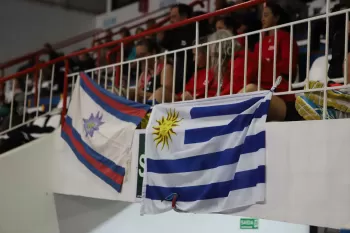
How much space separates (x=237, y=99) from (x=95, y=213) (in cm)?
239

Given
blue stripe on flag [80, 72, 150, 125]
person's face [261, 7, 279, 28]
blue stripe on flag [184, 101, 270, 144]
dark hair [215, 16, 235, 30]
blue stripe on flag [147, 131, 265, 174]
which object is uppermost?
dark hair [215, 16, 235, 30]

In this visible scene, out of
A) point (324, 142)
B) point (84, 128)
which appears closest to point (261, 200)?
point (324, 142)

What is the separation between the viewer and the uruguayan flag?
3453 millimetres

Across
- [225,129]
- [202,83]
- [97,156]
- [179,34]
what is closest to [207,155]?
[225,129]

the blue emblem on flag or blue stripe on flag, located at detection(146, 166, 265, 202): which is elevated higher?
the blue emblem on flag

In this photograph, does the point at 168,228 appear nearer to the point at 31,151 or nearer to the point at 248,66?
the point at 31,151

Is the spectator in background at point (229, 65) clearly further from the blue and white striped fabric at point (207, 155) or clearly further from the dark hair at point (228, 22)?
the dark hair at point (228, 22)

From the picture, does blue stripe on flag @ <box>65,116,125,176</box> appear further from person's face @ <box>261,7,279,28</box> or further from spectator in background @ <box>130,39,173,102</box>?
person's face @ <box>261,7,279,28</box>

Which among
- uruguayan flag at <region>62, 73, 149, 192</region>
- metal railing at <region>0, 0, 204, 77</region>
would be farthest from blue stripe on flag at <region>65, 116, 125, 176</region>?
metal railing at <region>0, 0, 204, 77</region>

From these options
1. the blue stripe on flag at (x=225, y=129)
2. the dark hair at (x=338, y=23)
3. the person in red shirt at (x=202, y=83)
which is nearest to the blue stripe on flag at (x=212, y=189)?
the blue stripe on flag at (x=225, y=129)

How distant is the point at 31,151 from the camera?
4.13m

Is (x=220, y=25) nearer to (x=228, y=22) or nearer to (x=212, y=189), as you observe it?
(x=228, y=22)

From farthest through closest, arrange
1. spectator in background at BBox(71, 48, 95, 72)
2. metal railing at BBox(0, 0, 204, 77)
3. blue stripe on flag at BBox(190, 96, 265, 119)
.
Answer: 1. metal railing at BBox(0, 0, 204, 77)
2. spectator in background at BBox(71, 48, 95, 72)
3. blue stripe on flag at BBox(190, 96, 265, 119)

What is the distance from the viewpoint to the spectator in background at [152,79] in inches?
138
